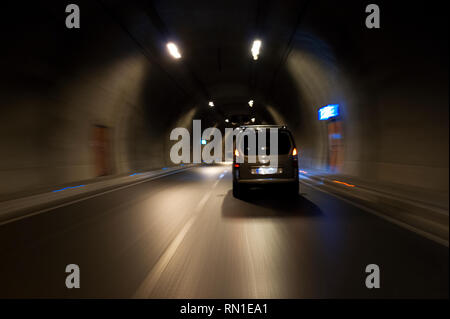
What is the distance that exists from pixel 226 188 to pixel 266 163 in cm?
363

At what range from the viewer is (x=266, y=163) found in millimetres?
9133

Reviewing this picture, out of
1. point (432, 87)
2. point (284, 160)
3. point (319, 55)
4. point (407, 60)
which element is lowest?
point (284, 160)

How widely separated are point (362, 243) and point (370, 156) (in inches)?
328

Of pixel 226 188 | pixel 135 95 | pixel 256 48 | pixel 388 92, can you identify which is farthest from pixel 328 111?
pixel 135 95

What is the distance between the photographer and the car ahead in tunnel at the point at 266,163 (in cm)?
911

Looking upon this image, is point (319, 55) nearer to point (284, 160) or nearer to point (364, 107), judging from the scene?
point (364, 107)

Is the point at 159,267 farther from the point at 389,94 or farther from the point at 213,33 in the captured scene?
the point at 213,33

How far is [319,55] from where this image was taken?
13594 millimetres

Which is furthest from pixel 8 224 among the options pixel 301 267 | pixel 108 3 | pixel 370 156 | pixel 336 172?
pixel 336 172

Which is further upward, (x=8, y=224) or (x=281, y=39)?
(x=281, y=39)

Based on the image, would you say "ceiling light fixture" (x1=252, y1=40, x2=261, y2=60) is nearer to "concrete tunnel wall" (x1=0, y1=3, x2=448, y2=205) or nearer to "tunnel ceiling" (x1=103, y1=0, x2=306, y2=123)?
"tunnel ceiling" (x1=103, y1=0, x2=306, y2=123)

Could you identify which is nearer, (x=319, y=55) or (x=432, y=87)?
(x=432, y=87)

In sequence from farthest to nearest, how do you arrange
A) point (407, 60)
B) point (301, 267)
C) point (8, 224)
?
point (407, 60) → point (8, 224) → point (301, 267)

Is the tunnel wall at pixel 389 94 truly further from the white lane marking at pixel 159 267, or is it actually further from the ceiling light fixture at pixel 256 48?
the white lane marking at pixel 159 267
